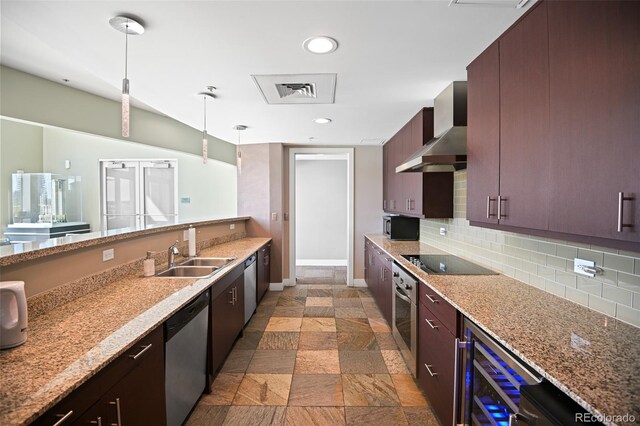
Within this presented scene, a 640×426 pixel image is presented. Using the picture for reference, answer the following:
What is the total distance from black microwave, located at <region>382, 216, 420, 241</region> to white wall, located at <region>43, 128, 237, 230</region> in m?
3.05

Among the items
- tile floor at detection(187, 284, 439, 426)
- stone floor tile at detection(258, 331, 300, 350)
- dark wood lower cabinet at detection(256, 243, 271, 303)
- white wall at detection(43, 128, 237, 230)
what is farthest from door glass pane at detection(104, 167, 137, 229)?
stone floor tile at detection(258, 331, 300, 350)

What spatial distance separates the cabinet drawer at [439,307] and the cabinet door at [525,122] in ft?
1.94

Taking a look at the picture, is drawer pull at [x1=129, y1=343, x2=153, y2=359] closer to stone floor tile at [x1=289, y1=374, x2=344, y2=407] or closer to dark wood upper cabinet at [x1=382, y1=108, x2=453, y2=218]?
stone floor tile at [x1=289, y1=374, x2=344, y2=407]

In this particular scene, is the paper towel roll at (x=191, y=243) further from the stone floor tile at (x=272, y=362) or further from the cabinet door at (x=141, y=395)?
the cabinet door at (x=141, y=395)

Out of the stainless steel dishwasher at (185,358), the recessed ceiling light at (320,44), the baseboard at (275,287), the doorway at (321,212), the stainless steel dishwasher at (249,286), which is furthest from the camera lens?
the doorway at (321,212)

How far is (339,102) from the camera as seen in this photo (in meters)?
2.88

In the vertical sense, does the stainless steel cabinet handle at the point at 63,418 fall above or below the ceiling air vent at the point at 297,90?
below

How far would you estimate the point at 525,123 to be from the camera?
1.53 meters

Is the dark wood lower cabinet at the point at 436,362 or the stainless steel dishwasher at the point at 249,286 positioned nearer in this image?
the dark wood lower cabinet at the point at 436,362

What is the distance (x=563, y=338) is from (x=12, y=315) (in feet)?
7.00

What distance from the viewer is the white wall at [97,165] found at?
582 cm

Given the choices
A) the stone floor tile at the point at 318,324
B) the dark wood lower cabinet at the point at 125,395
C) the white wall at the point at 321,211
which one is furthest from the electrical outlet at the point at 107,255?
the white wall at the point at 321,211

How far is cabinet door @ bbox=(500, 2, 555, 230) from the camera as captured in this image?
1.40 m

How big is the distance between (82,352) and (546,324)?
75.1 inches
